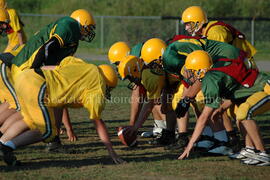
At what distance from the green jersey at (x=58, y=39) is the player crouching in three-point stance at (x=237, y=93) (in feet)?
5.25

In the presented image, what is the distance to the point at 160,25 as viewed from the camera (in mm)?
24703

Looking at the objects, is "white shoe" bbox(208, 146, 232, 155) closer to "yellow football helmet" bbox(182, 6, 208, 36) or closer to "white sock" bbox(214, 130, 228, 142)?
"white sock" bbox(214, 130, 228, 142)

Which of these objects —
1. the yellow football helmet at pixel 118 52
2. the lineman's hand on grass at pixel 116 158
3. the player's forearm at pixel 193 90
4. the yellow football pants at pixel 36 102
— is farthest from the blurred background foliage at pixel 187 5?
Result: the yellow football pants at pixel 36 102

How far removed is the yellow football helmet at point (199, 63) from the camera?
6.75 metres

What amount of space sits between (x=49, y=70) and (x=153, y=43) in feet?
6.19

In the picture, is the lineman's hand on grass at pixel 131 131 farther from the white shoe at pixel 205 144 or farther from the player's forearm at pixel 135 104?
the white shoe at pixel 205 144

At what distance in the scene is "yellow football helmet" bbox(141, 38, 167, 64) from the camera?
7.85 meters

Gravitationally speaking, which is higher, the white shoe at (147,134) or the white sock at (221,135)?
the white sock at (221,135)

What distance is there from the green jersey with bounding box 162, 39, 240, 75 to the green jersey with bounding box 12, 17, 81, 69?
4.06ft

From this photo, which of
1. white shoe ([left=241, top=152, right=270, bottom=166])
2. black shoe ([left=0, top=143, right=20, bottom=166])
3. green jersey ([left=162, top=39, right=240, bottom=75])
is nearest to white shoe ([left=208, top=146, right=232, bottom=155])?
white shoe ([left=241, top=152, right=270, bottom=166])

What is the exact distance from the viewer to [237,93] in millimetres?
7035

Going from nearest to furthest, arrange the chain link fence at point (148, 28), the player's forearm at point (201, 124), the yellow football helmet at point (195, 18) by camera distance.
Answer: the player's forearm at point (201, 124), the yellow football helmet at point (195, 18), the chain link fence at point (148, 28)

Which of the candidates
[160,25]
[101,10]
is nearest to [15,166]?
[160,25]

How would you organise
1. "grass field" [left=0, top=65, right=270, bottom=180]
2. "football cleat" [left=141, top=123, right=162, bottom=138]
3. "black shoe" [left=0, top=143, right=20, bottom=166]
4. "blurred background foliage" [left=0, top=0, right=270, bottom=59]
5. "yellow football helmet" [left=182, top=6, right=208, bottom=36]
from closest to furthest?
"grass field" [left=0, top=65, right=270, bottom=180] → "black shoe" [left=0, top=143, right=20, bottom=166] → "yellow football helmet" [left=182, top=6, right=208, bottom=36] → "football cleat" [left=141, top=123, right=162, bottom=138] → "blurred background foliage" [left=0, top=0, right=270, bottom=59]
